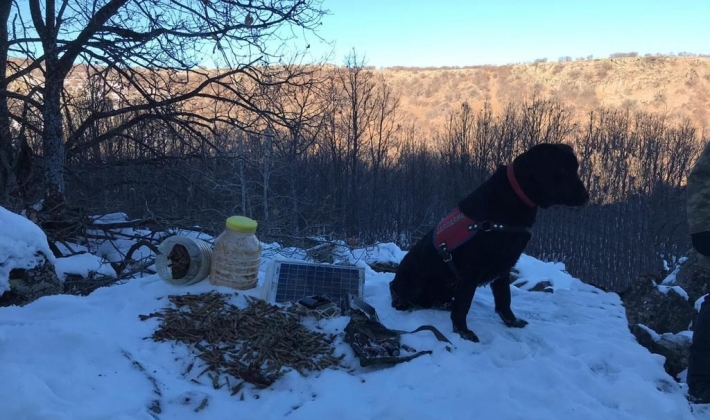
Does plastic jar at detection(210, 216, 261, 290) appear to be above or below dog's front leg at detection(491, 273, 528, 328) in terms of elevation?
above

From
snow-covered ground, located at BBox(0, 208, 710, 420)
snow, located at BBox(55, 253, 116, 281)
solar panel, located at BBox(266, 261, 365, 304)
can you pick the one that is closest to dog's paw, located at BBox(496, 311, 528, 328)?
snow-covered ground, located at BBox(0, 208, 710, 420)

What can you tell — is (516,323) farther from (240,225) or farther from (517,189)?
(240,225)

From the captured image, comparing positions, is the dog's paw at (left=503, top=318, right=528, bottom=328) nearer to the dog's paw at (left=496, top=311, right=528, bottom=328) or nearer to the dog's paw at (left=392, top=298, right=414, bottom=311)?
the dog's paw at (left=496, top=311, right=528, bottom=328)

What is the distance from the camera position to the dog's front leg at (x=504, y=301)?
14.0 feet

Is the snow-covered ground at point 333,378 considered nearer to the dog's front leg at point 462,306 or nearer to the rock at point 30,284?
the dog's front leg at point 462,306

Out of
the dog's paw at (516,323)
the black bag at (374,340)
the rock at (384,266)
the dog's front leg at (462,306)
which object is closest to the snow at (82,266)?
the rock at (384,266)

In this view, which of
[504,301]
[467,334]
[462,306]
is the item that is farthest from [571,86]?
[467,334]

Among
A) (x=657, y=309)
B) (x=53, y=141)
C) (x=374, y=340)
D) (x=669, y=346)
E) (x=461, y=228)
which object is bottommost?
(x=657, y=309)

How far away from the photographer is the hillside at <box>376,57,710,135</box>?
45.5 meters

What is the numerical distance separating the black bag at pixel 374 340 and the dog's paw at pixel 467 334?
231 millimetres

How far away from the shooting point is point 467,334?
3.80 meters

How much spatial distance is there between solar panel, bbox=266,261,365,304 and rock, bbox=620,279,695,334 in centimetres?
283

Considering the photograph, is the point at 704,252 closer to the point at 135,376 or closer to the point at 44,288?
the point at 135,376

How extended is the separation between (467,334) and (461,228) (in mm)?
819
